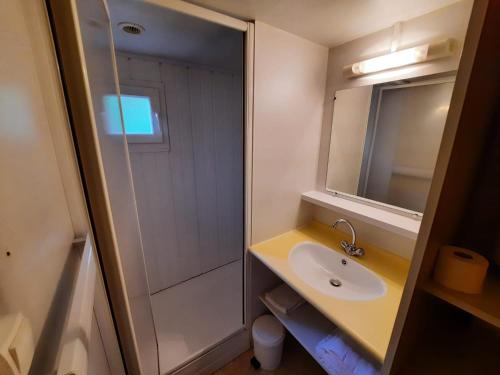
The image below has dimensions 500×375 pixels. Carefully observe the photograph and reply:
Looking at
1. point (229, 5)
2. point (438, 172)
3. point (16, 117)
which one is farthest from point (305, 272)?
point (229, 5)

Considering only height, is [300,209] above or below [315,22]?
below

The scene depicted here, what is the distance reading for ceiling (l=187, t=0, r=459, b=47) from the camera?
922 millimetres

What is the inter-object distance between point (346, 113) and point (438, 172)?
1024 mm

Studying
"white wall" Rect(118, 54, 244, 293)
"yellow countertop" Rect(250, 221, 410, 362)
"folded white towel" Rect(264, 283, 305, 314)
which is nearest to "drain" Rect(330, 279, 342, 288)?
"yellow countertop" Rect(250, 221, 410, 362)

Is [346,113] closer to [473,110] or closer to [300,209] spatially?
[300,209]

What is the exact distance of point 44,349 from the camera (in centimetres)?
26

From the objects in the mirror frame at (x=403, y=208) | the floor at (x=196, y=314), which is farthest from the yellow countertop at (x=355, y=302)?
the floor at (x=196, y=314)

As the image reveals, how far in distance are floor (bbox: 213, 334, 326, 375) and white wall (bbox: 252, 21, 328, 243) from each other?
928 mm

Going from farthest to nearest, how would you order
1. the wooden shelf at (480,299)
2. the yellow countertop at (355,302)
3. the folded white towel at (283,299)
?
the folded white towel at (283,299) → the yellow countertop at (355,302) → the wooden shelf at (480,299)

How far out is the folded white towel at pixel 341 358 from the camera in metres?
0.95

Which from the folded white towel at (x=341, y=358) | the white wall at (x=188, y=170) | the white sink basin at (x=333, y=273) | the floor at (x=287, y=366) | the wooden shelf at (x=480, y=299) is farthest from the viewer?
the white wall at (x=188, y=170)

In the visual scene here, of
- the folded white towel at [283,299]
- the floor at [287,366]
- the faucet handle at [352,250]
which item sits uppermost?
the faucet handle at [352,250]

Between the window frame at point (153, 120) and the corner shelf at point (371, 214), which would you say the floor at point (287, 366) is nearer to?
the corner shelf at point (371, 214)

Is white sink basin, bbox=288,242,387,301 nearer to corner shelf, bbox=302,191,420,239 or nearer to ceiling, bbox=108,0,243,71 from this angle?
corner shelf, bbox=302,191,420,239
